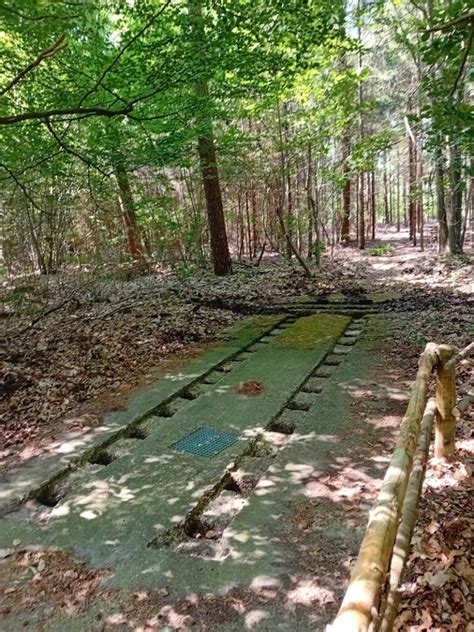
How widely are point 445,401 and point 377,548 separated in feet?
6.47

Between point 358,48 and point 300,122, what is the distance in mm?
4072

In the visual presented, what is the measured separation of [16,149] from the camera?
6098 millimetres

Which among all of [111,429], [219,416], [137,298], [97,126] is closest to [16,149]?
[97,126]

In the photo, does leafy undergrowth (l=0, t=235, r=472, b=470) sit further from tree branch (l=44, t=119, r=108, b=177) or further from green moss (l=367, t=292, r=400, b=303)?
tree branch (l=44, t=119, r=108, b=177)

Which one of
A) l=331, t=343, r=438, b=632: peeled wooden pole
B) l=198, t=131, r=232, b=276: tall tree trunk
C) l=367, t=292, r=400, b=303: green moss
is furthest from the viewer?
l=198, t=131, r=232, b=276: tall tree trunk

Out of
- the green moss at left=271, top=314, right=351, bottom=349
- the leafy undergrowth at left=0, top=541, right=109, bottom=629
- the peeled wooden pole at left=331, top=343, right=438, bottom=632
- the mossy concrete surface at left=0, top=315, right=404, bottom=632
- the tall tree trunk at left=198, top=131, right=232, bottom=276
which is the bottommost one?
the leafy undergrowth at left=0, top=541, right=109, bottom=629

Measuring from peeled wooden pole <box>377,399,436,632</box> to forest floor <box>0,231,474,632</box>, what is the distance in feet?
1.19

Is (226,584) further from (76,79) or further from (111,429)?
(76,79)

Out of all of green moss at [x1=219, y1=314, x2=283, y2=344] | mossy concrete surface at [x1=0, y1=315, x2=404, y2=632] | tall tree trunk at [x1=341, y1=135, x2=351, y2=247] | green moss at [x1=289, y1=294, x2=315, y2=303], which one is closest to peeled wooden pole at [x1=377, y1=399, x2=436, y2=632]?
mossy concrete surface at [x1=0, y1=315, x2=404, y2=632]

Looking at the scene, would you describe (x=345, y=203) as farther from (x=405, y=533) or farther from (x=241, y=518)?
(x=405, y=533)

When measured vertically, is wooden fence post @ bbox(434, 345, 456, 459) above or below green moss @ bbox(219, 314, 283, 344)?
above

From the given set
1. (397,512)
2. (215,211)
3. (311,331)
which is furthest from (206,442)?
(215,211)

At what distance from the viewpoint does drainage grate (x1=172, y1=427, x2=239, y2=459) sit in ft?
11.7

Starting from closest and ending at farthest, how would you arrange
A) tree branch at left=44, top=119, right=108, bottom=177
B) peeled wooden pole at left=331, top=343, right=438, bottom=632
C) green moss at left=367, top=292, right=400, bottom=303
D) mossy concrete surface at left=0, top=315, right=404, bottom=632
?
peeled wooden pole at left=331, top=343, right=438, bottom=632 < mossy concrete surface at left=0, top=315, right=404, bottom=632 < tree branch at left=44, top=119, right=108, bottom=177 < green moss at left=367, top=292, right=400, bottom=303
